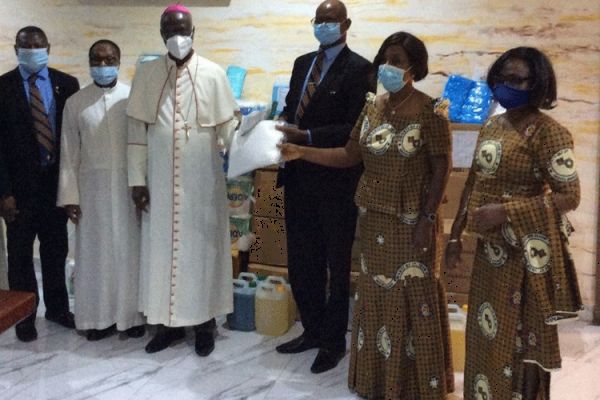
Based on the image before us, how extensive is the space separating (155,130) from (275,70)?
1.42m

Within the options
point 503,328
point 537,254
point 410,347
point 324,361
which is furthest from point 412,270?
point 324,361

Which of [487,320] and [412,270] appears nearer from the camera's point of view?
[487,320]

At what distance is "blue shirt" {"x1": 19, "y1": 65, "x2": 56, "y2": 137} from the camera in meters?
3.59

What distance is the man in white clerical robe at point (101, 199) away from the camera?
11.6ft

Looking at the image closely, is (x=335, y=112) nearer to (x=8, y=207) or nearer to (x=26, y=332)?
(x=8, y=207)

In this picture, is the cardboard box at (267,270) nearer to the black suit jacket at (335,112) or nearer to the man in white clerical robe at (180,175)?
the man in white clerical robe at (180,175)

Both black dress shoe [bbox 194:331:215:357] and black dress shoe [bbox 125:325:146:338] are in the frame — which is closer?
black dress shoe [bbox 194:331:215:357]

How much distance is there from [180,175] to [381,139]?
1.14m

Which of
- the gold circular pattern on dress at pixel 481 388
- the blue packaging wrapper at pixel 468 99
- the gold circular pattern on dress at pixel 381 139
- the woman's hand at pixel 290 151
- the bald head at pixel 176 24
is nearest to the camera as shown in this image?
the gold circular pattern on dress at pixel 481 388

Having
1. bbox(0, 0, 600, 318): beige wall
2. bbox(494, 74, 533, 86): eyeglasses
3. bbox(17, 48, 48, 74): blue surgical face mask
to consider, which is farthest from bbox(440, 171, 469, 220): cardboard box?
bbox(17, 48, 48, 74): blue surgical face mask

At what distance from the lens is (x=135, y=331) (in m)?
3.80

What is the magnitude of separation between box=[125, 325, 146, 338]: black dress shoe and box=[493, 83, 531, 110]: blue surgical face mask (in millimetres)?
2412

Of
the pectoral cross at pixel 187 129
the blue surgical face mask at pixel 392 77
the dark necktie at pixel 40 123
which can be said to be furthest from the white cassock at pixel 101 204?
the blue surgical face mask at pixel 392 77

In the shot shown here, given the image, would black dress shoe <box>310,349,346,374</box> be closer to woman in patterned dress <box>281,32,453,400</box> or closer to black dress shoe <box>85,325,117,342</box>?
woman in patterned dress <box>281,32,453,400</box>
